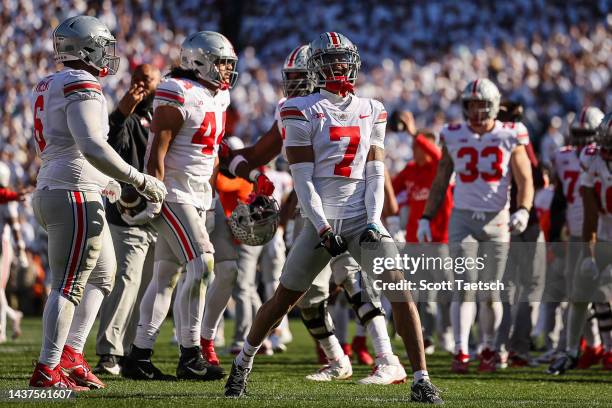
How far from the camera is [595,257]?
8.63 metres

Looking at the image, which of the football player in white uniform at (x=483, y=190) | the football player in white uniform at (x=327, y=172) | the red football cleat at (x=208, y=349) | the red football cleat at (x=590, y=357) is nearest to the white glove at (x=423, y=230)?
the football player in white uniform at (x=483, y=190)

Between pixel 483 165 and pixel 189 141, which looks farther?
pixel 483 165

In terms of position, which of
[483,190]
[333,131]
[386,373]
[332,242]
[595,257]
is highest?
[333,131]

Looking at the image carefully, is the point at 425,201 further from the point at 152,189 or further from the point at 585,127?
the point at 152,189

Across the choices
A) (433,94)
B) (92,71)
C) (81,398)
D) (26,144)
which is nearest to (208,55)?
(92,71)

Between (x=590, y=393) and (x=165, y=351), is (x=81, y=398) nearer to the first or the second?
(x=590, y=393)

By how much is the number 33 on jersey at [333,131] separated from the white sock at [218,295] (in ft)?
6.80

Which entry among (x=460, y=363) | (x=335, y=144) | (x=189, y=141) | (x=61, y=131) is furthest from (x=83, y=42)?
(x=460, y=363)

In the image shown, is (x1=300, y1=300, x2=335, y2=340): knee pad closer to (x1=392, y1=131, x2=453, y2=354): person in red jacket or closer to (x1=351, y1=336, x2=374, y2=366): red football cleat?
(x1=351, y1=336, x2=374, y2=366): red football cleat

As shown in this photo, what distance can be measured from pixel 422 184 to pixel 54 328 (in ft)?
17.6

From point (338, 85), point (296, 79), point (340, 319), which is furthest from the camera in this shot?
point (340, 319)

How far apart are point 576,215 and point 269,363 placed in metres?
2.74

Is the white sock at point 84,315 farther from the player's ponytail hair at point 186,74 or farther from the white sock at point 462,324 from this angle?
the white sock at point 462,324

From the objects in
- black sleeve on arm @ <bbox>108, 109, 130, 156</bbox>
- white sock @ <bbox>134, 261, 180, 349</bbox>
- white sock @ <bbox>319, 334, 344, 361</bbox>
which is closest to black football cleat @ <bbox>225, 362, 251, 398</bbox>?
white sock @ <bbox>134, 261, 180, 349</bbox>
